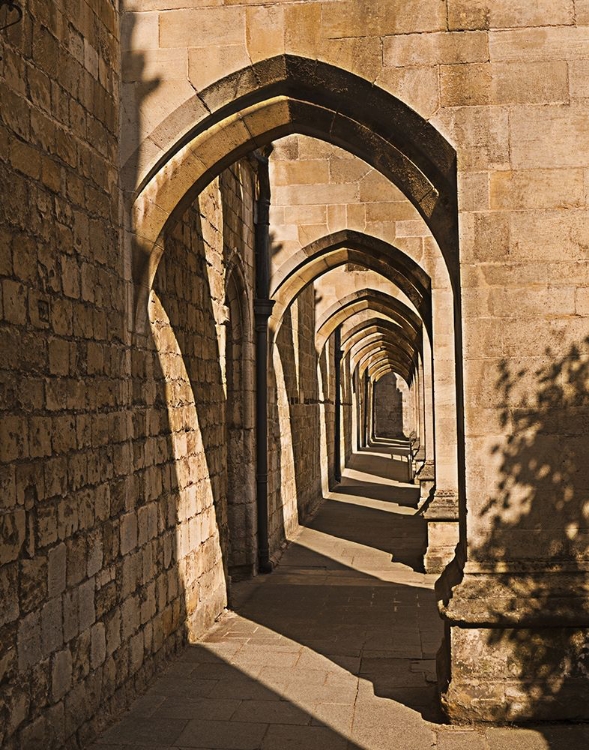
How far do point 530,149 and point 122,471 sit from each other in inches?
100

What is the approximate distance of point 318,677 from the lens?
537cm

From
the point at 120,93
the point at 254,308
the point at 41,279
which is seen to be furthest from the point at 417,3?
the point at 254,308

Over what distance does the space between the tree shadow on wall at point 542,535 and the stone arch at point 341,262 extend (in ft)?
17.9

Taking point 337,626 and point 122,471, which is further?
point 337,626

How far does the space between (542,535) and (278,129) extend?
2.66m

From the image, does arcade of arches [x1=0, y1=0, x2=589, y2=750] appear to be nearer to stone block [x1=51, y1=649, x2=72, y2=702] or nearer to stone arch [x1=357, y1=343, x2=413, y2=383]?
stone block [x1=51, y1=649, x2=72, y2=702]

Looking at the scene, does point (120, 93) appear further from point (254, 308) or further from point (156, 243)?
point (254, 308)

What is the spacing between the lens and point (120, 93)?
486 centimetres

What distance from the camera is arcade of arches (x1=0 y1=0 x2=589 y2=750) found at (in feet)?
12.1

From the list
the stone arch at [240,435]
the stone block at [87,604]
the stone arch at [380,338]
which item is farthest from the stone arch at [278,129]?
the stone arch at [380,338]

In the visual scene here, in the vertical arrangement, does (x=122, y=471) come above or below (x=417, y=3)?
below

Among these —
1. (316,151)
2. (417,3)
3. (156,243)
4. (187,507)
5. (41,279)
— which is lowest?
(187,507)

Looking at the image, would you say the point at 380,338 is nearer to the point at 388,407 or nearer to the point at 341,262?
the point at 341,262

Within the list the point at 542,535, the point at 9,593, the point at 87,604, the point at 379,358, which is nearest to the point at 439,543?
the point at 542,535
